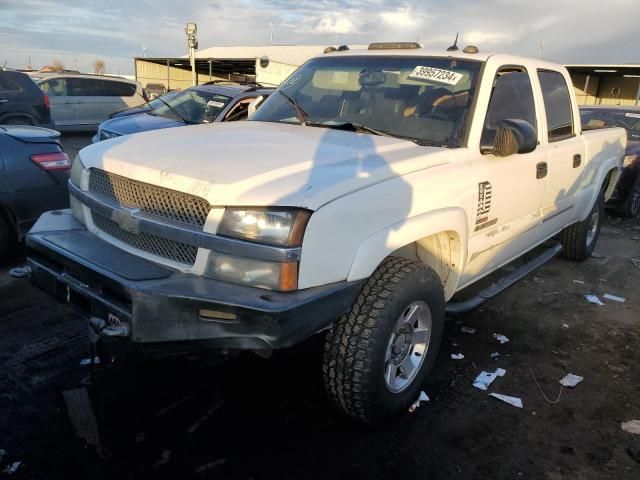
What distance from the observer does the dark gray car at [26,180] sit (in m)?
4.57

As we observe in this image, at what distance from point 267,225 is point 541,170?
253cm

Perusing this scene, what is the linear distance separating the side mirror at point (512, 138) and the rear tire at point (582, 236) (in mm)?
2684

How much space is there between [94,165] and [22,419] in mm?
1388

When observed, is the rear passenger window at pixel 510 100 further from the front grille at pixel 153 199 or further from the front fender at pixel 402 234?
the front grille at pixel 153 199

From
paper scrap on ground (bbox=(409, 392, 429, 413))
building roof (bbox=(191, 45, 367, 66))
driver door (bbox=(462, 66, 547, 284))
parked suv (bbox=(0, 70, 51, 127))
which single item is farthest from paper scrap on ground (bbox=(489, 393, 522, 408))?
building roof (bbox=(191, 45, 367, 66))

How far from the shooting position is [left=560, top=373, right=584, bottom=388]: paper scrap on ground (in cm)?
342

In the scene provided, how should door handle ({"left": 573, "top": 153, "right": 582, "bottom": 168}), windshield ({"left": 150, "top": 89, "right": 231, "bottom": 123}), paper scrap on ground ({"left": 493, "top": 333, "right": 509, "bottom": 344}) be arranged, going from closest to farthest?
paper scrap on ground ({"left": 493, "top": 333, "right": 509, "bottom": 344}), door handle ({"left": 573, "top": 153, "right": 582, "bottom": 168}), windshield ({"left": 150, "top": 89, "right": 231, "bottom": 123})

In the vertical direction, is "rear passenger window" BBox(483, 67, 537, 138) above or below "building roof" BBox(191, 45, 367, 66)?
below

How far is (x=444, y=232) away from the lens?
314 cm

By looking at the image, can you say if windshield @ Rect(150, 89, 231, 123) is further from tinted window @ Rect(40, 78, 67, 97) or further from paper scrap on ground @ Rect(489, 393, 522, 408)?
tinted window @ Rect(40, 78, 67, 97)

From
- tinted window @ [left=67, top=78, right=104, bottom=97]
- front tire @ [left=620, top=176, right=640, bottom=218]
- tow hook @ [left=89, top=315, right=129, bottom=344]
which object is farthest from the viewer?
tinted window @ [left=67, top=78, right=104, bottom=97]

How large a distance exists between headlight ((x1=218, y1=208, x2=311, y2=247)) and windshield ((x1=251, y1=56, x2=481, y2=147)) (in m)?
1.35

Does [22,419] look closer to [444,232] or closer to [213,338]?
[213,338]

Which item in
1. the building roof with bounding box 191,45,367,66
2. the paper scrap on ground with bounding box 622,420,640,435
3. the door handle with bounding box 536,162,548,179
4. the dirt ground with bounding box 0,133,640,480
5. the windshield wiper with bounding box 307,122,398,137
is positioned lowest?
the dirt ground with bounding box 0,133,640,480
